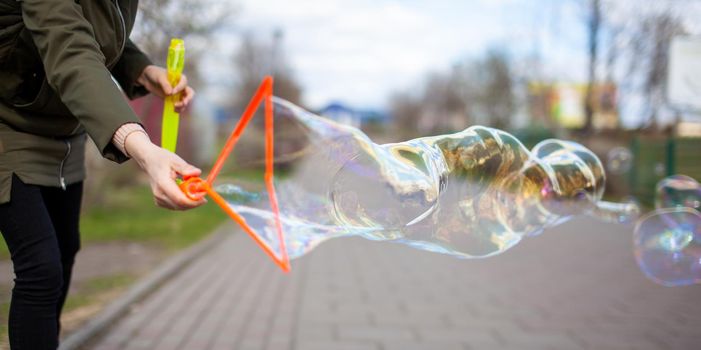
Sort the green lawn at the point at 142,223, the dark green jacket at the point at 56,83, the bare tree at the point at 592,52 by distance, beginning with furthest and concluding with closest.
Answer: the bare tree at the point at 592,52, the green lawn at the point at 142,223, the dark green jacket at the point at 56,83

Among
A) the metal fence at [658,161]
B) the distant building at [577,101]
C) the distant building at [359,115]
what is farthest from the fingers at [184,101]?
the distant building at [359,115]

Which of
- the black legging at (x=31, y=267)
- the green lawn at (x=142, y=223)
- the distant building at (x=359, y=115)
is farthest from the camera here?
the distant building at (x=359, y=115)

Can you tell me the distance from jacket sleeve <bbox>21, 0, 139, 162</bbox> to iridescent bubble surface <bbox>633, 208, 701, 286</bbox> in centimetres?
315

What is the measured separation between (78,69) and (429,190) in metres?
1.36

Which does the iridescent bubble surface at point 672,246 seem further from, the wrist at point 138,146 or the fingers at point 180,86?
the wrist at point 138,146

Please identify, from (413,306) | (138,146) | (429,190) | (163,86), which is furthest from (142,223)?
(138,146)

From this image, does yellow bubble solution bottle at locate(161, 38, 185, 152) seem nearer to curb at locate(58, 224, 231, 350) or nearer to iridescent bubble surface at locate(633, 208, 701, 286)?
curb at locate(58, 224, 231, 350)

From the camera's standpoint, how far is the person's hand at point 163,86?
2416 millimetres

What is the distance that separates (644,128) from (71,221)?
1620cm

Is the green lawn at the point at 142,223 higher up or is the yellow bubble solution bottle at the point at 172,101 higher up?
the yellow bubble solution bottle at the point at 172,101

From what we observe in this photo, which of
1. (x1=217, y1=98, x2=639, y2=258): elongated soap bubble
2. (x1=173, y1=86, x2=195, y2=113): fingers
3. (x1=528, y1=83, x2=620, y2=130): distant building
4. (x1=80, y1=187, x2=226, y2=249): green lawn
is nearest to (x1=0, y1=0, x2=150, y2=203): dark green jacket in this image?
(x1=173, y1=86, x2=195, y2=113): fingers

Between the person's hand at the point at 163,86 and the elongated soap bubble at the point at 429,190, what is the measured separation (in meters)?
0.68

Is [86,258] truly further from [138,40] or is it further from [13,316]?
[13,316]

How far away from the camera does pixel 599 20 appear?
46.6ft
